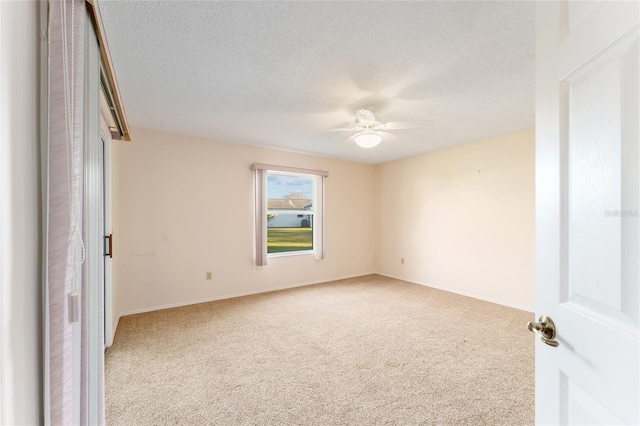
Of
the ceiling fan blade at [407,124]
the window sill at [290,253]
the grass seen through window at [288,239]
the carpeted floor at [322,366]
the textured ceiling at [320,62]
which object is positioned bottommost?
the carpeted floor at [322,366]

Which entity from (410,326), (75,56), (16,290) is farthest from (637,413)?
(410,326)

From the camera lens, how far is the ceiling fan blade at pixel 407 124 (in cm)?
316

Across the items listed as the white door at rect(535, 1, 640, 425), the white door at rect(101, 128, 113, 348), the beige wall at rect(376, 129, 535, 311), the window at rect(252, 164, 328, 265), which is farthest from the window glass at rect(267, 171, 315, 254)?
the white door at rect(535, 1, 640, 425)

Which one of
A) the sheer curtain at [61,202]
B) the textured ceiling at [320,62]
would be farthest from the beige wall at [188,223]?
the sheer curtain at [61,202]

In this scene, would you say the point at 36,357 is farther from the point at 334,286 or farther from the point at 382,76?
the point at 334,286

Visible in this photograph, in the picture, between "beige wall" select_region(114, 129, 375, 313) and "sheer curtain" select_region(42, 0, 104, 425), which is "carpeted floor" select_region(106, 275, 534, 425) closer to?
"beige wall" select_region(114, 129, 375, 313)

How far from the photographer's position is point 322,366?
7.58ft

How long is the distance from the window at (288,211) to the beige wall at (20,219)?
356 centimetres

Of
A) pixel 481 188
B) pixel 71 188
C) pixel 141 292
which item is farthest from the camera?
pixel 481 188

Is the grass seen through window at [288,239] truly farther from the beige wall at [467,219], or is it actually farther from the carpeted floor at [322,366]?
the beige wall at [467,219]

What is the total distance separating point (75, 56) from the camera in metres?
0.86

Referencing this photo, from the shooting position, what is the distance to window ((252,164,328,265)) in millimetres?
4391

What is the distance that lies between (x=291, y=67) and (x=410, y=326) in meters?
2.79

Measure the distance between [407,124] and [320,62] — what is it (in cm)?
162
